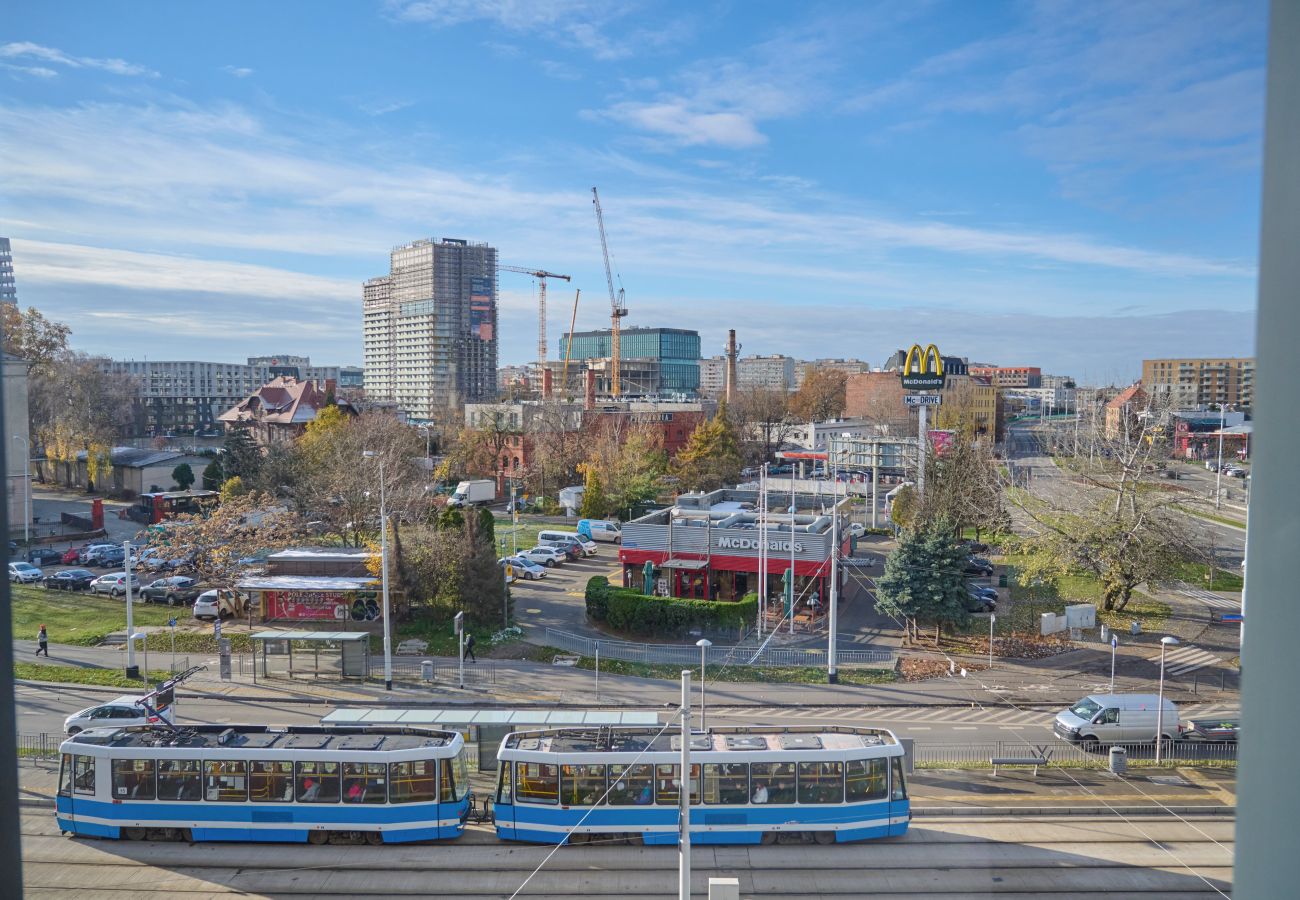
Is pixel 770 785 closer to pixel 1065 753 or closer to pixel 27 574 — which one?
pixel 1065 753

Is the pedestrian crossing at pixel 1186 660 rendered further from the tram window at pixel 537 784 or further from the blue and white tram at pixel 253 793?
the blue and white tram at pixel 253 793

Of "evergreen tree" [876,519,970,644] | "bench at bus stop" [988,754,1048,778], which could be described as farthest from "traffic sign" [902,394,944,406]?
"bench at bus stop" [988,754,1048,778]

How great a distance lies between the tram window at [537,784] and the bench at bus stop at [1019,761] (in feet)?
16.2

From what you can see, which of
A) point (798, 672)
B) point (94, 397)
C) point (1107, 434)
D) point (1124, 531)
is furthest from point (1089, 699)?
point (94, 397)

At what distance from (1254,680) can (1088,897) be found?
714 cm

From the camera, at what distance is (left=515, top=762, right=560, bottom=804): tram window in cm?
808

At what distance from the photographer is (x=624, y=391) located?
91000 mm

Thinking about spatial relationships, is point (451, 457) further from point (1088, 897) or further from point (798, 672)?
point (1088, 897)

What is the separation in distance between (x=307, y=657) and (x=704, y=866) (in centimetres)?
898

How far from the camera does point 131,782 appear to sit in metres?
8.01

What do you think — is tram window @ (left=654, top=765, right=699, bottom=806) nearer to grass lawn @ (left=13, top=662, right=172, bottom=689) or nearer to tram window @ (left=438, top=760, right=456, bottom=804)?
tram window @ (left=438, top=760, right=456, bottom=804)

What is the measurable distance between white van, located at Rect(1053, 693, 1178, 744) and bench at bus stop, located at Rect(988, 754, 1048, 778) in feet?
3.46

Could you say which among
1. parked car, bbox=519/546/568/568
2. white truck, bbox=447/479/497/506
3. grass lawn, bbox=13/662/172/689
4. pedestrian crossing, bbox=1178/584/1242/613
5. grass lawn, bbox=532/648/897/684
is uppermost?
white truck, bbox=447/479/497/506

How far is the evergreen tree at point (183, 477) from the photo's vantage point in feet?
96.9
